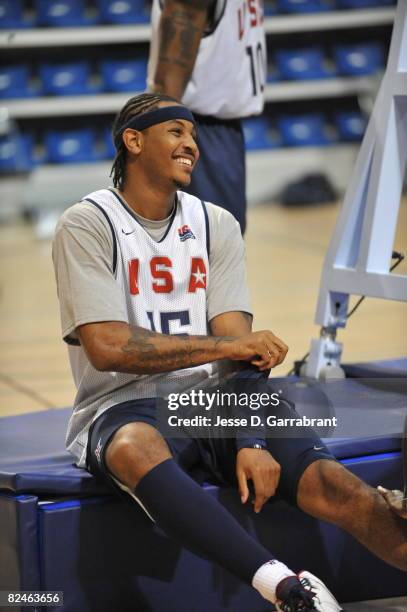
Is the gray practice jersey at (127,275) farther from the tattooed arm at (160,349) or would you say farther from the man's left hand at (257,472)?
the man's left hand at (257,472)

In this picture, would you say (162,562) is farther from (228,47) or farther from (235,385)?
(228,47)

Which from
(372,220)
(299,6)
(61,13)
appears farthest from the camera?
(299,6)

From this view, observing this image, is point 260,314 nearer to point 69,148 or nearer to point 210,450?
point 210,450

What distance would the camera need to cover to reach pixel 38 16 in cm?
910

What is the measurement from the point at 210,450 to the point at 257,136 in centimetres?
767

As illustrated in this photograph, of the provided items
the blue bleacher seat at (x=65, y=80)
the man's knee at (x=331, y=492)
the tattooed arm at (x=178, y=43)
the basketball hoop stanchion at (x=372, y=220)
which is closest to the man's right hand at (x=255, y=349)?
the man's knee at (x=331, y=492)

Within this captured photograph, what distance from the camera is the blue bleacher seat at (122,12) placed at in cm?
912

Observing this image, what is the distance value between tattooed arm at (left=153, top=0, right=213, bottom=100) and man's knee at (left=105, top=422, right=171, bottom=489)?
124 centimetres

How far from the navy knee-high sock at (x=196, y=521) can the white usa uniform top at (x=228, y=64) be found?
1.48m

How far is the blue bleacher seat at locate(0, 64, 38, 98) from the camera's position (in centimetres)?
895

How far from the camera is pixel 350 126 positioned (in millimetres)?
9672

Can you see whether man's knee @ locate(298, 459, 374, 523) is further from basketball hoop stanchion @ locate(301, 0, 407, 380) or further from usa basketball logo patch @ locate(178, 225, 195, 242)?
basketball hoop stanchion @ locate(301, 0, 407, 380)

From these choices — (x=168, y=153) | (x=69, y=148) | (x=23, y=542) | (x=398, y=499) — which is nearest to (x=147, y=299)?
(x=168, y=153)

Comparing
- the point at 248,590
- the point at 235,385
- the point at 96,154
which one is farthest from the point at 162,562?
the point at 96,154
